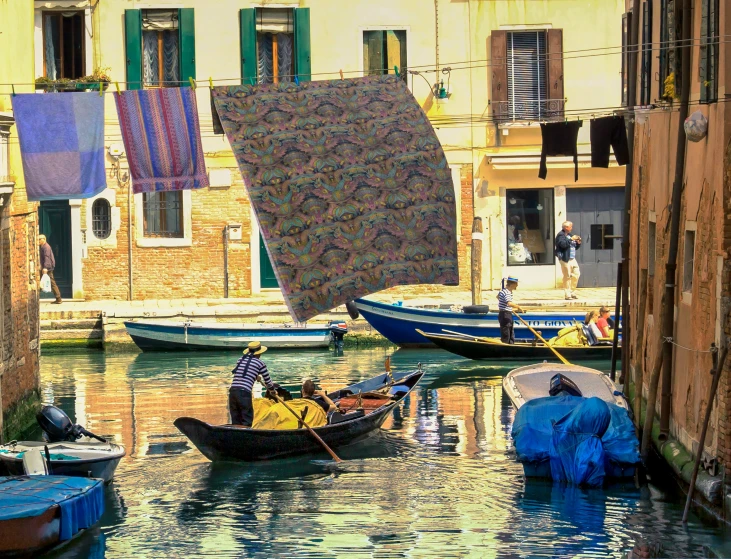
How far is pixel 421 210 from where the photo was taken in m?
14.1

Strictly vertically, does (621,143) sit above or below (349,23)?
below

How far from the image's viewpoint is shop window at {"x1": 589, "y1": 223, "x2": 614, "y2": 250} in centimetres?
2820

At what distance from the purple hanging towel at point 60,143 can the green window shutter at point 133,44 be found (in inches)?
510

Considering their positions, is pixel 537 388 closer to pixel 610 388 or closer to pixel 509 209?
pixel 610 388

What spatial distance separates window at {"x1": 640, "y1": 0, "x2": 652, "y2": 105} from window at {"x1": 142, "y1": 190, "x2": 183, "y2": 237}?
12.4m

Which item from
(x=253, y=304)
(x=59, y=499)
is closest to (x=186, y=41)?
(x=253, y=304)

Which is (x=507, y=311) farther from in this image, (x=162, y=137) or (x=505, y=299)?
(x=162, y=137)

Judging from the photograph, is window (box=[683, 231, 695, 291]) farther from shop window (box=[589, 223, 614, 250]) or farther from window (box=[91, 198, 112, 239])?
window (box=[91, 198, 112, 239])

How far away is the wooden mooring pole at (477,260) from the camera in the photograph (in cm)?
2567

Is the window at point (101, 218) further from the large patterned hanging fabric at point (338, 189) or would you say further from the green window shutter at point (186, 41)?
the large patterned hanging fabric at point (338, 189)

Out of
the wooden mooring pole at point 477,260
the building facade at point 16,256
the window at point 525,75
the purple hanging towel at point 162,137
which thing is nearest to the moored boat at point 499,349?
the wooden mooring pole at point 477,260

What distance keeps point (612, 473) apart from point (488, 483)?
1220 mm

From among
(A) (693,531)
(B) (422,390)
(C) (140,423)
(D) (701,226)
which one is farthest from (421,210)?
(B) (422,390)

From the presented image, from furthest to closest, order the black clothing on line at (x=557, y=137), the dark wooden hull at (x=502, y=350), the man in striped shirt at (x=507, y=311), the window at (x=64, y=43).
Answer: the window at (x=64, y=43) → the man in striped shirt at (x=507, y=311) → the dark wooden hull at (x=502, y=350) → the black clothing on line at (x=557, y=137)
